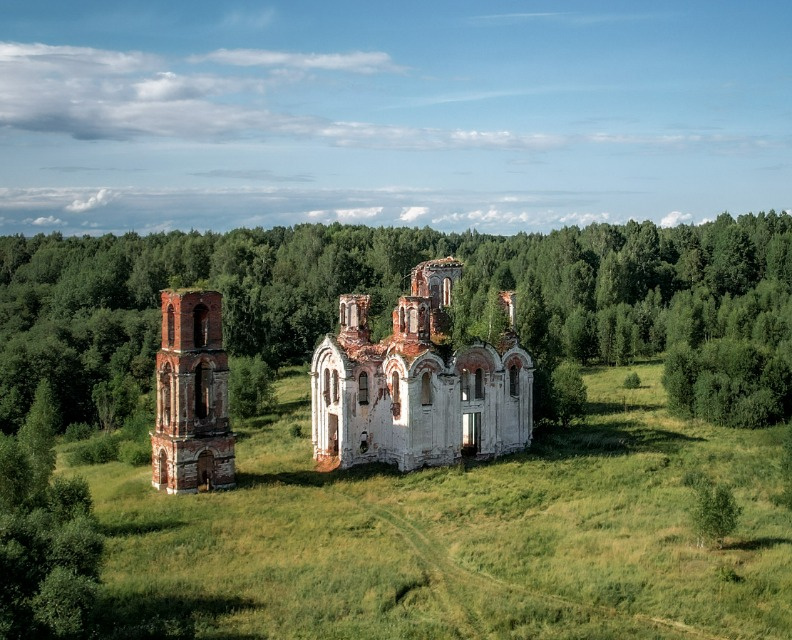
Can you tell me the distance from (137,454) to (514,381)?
18404mm

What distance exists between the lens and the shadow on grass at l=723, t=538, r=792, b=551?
24.8 metres

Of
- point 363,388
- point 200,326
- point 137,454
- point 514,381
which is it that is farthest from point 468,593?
point 137,454

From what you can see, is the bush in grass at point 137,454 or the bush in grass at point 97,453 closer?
the bush in grass at point 137,454

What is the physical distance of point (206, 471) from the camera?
3225 centimetres

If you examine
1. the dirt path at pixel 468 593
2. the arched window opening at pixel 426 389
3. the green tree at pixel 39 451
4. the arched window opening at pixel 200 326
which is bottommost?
the dirt path at pixel 468 593

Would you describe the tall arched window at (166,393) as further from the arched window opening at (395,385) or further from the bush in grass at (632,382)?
the bush in grass at (632,382)

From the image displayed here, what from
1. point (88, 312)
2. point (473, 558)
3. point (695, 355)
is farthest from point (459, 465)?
point (88, 312)

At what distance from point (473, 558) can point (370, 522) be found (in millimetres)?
4991

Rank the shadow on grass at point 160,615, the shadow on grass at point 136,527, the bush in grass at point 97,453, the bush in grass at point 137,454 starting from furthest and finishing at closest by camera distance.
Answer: the bush in grass at point 97,453 → the bush in grass at point 137,454 → the shadow on grass at point 136,527 → the shadow on grass at point 160,615

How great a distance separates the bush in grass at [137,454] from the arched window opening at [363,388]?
11070mm

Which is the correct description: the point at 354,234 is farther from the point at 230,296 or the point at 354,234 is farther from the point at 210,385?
the point at 210,385

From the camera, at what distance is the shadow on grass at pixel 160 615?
18984 mm

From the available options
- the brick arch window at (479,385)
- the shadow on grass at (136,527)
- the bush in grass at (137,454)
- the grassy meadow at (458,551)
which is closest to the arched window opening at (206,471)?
the grassy meadow at (458,551)

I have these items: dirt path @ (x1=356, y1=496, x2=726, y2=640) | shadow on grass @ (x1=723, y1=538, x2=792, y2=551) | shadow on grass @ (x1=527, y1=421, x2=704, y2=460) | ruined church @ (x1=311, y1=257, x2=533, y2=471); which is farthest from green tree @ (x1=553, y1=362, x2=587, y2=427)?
shadow on grass @ (x1=723, y1=538, x2=792, y2=551)
